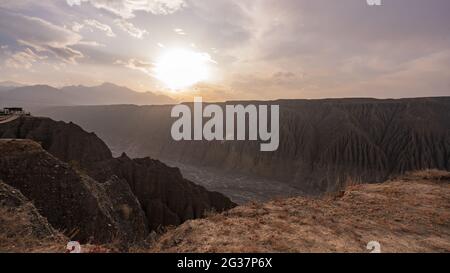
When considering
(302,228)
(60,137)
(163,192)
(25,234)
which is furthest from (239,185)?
(25,234)

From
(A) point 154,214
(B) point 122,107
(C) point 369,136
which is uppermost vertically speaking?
(B) point 122,107

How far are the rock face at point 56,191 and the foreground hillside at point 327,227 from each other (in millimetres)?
7107

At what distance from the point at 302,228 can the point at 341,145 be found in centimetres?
5803

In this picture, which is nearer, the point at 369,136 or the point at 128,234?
the point at 128,234

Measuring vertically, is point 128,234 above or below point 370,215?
below

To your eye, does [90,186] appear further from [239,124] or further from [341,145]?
[239,124]

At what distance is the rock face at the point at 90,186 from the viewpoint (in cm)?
1295

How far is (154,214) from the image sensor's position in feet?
82.9

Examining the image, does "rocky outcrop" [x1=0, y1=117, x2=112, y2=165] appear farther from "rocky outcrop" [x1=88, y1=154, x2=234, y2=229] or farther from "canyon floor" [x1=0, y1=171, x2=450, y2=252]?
"canyon floor" [x1=0, y1=171, x2=450, y2=252]

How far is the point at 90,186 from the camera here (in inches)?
650
